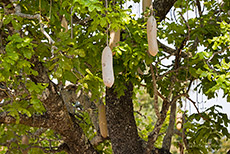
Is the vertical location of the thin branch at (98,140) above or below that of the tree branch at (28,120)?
below

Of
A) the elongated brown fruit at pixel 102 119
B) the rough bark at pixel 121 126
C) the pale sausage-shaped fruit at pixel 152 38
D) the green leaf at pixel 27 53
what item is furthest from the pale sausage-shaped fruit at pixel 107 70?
the elongated brown fruit at pixel 102 119

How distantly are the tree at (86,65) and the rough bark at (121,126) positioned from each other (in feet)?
0.03

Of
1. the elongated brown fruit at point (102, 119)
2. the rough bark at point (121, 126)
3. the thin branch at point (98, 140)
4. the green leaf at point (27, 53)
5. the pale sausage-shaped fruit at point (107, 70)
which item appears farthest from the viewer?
the thin branch at point (98, 140)

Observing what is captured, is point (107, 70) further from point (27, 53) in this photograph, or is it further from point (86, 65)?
point (86, 65)

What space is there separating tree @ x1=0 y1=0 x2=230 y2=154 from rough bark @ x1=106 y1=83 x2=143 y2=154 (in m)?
0.01

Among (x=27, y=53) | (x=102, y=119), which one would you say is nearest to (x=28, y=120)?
(x=102, y=119)

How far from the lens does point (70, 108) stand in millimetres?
4570

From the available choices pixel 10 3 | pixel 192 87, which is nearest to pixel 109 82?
pixel 10 3

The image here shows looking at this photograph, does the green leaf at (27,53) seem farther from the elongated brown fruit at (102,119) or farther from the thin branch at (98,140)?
the thin branch at (98,140)

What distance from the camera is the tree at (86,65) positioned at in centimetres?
243

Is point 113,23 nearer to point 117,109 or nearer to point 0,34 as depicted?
point 0,34

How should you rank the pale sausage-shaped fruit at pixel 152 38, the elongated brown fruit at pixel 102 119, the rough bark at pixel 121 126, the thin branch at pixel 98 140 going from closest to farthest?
1. the pale sausage-shaped fruit at pixel 152 38
2. the rough bark at pixel 121 126
3. the elongated brown fruit at pixel 102 119
4. the thin branch at pixel 98 140

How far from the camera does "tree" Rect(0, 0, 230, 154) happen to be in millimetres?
2432

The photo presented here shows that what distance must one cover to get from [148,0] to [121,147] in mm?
1681
